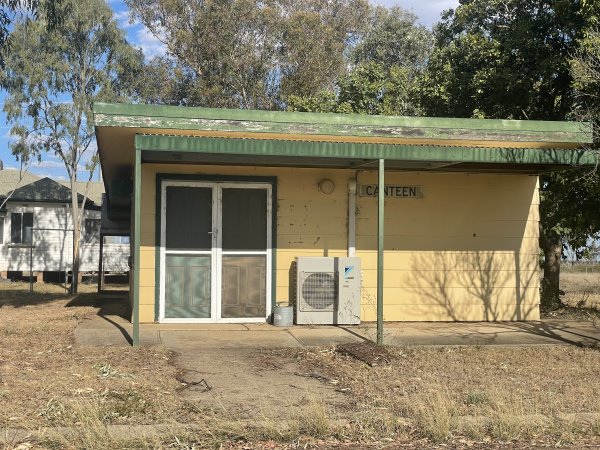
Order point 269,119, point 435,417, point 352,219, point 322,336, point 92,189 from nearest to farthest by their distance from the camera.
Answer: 1. point 435,417
2. point 322,336
3. point 269,119
4. point 352,219
5. point 92,189

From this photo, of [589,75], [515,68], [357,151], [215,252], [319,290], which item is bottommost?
[319,290]

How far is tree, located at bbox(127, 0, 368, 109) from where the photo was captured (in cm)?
2902

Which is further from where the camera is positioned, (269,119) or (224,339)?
(269,119)

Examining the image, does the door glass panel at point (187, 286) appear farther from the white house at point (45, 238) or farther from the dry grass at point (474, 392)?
the white house at point (45, 238)

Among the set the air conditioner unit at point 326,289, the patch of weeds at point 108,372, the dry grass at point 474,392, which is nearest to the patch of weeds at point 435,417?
the dry grass at point 474,392

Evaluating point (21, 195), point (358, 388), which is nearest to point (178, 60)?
point (21, 195)

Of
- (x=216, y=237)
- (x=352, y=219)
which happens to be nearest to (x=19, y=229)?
(x=216, y=237)

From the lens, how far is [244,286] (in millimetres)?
10672

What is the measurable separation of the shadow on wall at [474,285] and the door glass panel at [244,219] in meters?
2.53

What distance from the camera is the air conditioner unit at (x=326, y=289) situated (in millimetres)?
10422

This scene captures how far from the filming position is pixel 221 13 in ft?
93.2

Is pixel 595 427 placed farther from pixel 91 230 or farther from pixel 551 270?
pixel 91 230

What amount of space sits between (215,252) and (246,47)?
20.5m

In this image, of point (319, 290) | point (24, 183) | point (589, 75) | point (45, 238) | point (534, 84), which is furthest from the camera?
point (24, 183)
